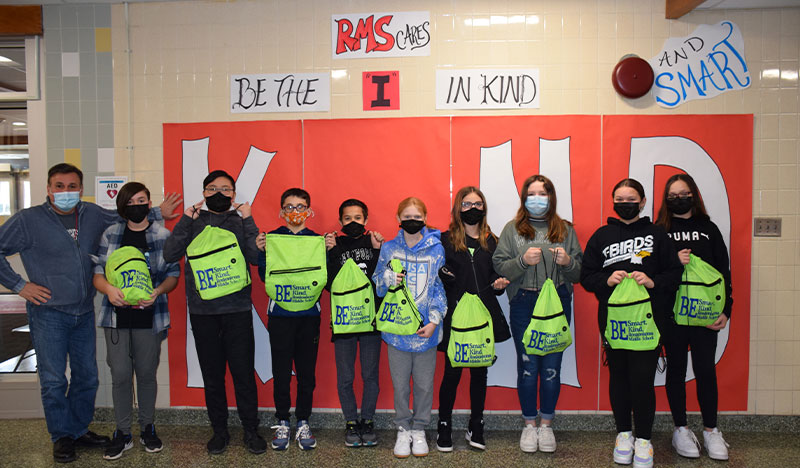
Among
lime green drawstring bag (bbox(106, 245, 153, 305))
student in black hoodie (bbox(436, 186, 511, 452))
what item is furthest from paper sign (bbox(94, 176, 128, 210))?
student in black hoodie (bbox(436, 186, 511, 452))

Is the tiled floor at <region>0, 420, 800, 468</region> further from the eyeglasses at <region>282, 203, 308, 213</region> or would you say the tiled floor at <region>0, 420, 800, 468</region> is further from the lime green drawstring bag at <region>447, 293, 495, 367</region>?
the eyeglasses at <region>282, 203, 308, 213</region>

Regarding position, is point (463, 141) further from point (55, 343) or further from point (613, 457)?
point (55, 343)

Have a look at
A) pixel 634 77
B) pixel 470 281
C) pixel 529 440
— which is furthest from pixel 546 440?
pixel 634 77

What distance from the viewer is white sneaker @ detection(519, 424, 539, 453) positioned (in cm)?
328

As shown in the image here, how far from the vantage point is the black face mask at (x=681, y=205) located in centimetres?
320

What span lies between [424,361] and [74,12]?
3764mm

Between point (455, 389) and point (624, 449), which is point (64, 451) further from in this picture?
point (624, 449)

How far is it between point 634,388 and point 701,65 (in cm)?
240

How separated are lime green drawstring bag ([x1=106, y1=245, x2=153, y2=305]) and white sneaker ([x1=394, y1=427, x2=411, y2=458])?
6.02 feet

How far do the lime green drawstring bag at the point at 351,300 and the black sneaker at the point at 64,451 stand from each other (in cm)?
189

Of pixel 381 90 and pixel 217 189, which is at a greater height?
pixel 381 90

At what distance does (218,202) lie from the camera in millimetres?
3268

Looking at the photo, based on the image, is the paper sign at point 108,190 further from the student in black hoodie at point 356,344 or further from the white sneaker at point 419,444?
the white sneaker at point 419,444

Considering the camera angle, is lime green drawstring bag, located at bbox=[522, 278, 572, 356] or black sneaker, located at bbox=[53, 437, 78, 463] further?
black sneaker, located at bbox=[53, 437, 78, 463]
